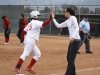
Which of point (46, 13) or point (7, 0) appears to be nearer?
point (46, 13)

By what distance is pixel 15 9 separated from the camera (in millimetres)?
35312

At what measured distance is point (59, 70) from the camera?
9398 mm

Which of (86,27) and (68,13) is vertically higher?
(68,13)

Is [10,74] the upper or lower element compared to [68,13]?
lower

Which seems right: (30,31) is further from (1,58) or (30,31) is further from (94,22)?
(94,22)

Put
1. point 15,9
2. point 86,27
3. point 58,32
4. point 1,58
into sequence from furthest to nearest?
1. point 15,9
2. point 58,32
3. point 86,27
4. point 1,58

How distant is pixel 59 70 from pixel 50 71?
0.37 meters

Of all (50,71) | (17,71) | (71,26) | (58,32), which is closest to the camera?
(71,26)

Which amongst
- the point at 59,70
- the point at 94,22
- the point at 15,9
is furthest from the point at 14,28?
the point at 59,70

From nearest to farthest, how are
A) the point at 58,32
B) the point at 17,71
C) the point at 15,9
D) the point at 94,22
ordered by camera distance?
the point at 17,71 < the point at 94,22 < the point at 58,32 < the point at 15,9

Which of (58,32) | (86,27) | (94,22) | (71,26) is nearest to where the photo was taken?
(71,26)

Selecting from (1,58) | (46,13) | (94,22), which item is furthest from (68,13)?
(46,13)

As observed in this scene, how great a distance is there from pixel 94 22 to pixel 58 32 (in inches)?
178

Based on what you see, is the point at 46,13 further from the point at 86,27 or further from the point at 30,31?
the point at 30,31
